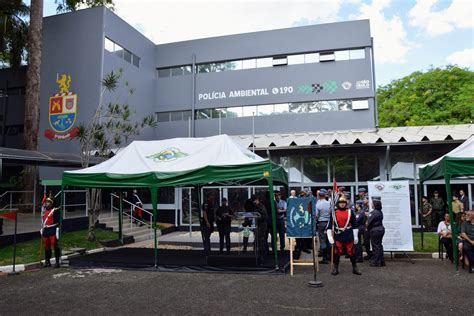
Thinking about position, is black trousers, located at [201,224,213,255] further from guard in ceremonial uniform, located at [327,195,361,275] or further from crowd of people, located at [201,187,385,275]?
guard in ceremonial uniform, located at [327,195,361,275]

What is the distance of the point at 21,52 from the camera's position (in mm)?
21984

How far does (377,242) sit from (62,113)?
1647 centimetres

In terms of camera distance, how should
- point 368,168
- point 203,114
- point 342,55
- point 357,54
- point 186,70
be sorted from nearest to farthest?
point 368,168, point 357,54, point 342,55, point 203,114, point 186,70

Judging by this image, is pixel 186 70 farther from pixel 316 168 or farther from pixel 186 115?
pixel 316 168

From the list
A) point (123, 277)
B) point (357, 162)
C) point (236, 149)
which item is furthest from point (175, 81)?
point (123, 277)

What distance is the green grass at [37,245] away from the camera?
9989 mm

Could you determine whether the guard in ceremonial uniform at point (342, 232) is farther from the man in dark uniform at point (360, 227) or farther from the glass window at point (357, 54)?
the glass window at point (357, 54)

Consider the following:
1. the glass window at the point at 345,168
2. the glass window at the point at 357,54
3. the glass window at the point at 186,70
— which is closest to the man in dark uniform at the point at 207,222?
the glass window at the point at 345,168

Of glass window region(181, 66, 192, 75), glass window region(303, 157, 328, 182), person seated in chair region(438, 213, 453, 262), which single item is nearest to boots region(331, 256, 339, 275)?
person seated in chair region(438, 213, 453, 262)

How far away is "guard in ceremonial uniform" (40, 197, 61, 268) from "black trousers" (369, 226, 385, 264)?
780 cm

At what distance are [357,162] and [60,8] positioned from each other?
62.8 ft

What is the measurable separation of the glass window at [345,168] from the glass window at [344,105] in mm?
4741

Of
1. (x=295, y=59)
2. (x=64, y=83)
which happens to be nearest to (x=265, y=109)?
(x=295, y=59)

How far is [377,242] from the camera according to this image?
357 inches
